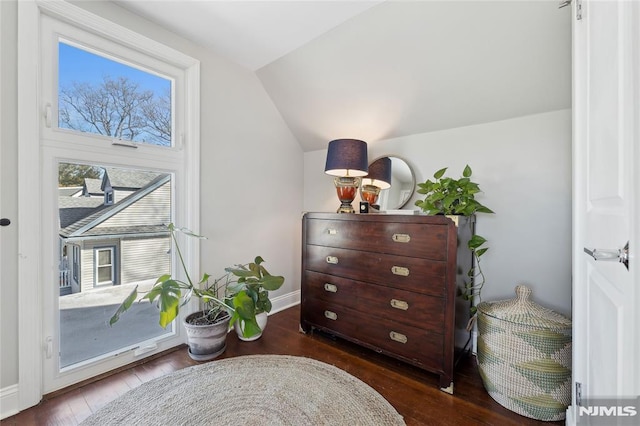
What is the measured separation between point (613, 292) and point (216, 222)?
7.33 feet

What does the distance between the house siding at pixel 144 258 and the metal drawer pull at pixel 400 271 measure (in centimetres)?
165

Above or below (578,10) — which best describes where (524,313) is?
below

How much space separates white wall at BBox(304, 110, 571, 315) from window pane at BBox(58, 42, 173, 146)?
83.7 inches

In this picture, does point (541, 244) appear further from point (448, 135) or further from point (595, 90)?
point (595, 90)

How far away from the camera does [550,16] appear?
136 centimetres

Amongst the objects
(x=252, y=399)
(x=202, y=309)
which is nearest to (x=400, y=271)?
(x=252, y=399)

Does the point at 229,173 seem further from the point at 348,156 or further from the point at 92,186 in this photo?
the point at 348,156

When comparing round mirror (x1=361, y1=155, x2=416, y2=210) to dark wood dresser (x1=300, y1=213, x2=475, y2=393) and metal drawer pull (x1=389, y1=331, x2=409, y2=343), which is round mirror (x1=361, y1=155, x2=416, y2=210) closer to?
dark wood dresser (x1=300, y1=213, x2=475, y2=393)

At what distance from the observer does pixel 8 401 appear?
1.31 metres

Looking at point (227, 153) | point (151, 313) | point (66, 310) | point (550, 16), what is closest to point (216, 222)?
point (227, 153)

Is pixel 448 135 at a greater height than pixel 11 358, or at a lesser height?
greater

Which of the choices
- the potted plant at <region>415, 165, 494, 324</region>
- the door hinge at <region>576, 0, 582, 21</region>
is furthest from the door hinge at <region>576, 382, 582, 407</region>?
the door hinge at <region>576, 0, 582, 21</region>

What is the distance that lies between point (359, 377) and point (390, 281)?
617 mm

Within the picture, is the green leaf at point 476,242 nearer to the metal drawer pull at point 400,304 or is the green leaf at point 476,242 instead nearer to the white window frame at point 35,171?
the metal drawer pull at point 400,304
